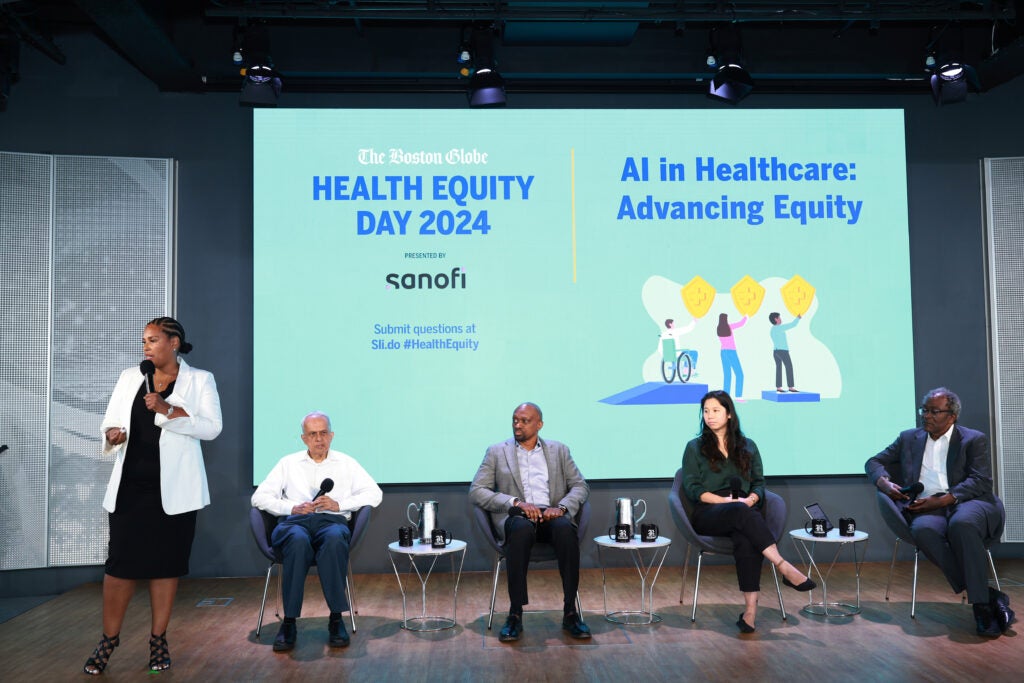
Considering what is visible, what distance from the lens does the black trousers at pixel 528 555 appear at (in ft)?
15.3

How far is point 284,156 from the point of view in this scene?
633cm

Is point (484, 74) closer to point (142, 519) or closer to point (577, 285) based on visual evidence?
point (577, 285)

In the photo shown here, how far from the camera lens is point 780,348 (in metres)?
6.39

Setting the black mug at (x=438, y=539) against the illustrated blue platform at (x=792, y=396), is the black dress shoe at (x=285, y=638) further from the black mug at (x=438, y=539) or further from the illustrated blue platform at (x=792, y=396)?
the illustrated blue platform at (x=792, y=396)

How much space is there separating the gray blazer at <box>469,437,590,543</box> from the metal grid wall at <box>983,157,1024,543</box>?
3.53 meters

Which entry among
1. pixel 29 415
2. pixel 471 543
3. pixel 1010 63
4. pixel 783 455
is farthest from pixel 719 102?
pixel 29 415

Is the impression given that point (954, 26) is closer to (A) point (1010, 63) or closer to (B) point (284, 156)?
(A) point (1010, 63)

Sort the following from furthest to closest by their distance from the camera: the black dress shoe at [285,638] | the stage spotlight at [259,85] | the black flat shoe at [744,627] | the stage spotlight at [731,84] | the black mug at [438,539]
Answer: the stage spotlight at [731,84] → the stage spotlight at [259,85] → the black mug at [438,539] → the black flat shoe at [744,627] → the black dress shoe at [285,638]

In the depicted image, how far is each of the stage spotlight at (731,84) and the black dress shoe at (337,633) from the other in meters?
4.14

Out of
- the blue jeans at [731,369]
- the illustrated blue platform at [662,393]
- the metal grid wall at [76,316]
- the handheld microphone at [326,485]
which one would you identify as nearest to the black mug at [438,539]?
the handheld microphone at [326,485]

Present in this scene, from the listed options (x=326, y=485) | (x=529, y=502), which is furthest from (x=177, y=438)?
(x=529, y=502)

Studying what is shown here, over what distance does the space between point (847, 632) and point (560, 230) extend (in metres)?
3.20

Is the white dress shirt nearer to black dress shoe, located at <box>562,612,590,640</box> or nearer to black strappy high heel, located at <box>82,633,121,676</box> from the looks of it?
black strappy high heel, located at <box>82,633,121,676</box>

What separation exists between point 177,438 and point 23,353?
253cm
